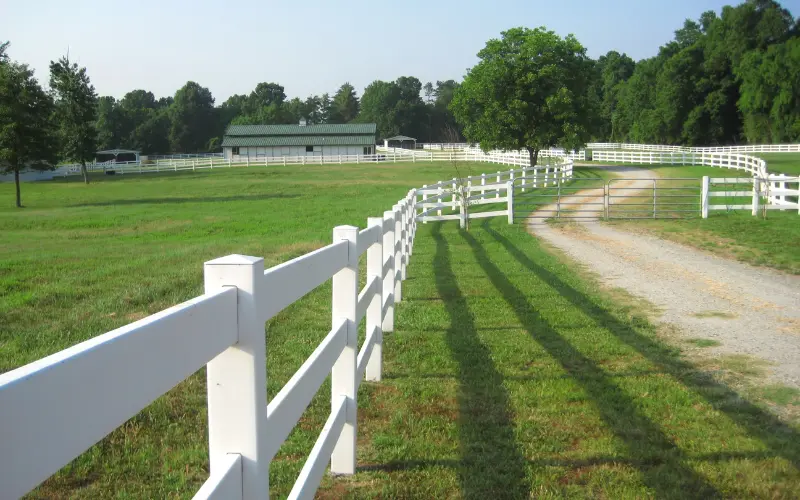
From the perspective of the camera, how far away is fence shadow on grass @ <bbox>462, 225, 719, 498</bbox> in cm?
393

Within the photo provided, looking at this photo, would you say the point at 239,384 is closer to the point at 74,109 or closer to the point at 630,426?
the point at 630,426

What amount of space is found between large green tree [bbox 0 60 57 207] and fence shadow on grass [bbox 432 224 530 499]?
3320 centimetres

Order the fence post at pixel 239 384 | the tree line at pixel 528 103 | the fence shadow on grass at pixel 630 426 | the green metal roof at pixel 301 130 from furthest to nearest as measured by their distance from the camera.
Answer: the green metal roof at pixel 301 130, the tree line at pixel 528 103, the fence shadow on grass at pixel 630 426, the fence post at pixel 239 384

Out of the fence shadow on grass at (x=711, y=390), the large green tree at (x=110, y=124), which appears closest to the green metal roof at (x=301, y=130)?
the large green tree at (x=110, y=124)

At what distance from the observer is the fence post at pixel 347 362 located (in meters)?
4.17

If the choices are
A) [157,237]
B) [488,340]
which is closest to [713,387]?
[488,340]

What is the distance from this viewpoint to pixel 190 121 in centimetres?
12681

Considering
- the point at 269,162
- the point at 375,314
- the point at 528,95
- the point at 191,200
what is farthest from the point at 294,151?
the point at 375,314

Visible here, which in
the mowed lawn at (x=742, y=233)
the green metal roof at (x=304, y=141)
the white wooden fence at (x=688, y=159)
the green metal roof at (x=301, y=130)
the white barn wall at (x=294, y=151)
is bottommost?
the mowed lawn at (x=742, y=233)

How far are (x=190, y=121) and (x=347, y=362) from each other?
12966 centimetres

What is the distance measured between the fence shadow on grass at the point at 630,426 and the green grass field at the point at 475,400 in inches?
0.5

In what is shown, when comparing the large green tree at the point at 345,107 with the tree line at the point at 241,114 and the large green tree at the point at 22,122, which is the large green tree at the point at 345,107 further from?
the large green tree at the point at 22,122

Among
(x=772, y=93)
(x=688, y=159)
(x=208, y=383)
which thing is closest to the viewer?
(x=208, y=383)

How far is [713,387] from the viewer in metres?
5.64
